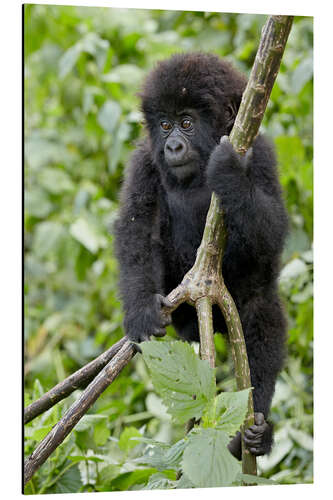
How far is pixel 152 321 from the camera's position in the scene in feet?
8.03

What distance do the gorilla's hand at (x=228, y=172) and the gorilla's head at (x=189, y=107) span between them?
0.27 meters

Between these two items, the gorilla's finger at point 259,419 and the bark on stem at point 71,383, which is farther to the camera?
the gorilla's finger at point 259,419

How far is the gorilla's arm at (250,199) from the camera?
2279 mm

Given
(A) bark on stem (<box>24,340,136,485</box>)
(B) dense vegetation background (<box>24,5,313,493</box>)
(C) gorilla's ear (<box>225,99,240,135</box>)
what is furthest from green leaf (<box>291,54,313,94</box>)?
(A) bark on stem (<box>24,340,136,485</box>)

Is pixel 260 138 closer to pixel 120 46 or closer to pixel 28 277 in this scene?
pixel 120 46

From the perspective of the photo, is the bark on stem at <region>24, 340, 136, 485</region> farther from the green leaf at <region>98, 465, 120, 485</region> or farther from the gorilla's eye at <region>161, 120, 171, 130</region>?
the gorilla's eye at <region>161, 120, 171, 130</region>

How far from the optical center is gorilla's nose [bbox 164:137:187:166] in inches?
99.2

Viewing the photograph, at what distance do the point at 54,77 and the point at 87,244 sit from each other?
117 centimetres

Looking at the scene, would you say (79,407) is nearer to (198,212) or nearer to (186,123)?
(198,212)

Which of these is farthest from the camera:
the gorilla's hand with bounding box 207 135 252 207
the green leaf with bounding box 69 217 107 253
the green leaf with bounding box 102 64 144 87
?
the green leaf with bounding box 102 64 144 87

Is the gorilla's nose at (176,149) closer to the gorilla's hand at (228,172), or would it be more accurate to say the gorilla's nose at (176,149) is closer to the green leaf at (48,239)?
the gorilla's hand at (228,172)

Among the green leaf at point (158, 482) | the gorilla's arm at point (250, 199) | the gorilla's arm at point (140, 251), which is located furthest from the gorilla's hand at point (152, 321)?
the green leaf at point (158, 482)
